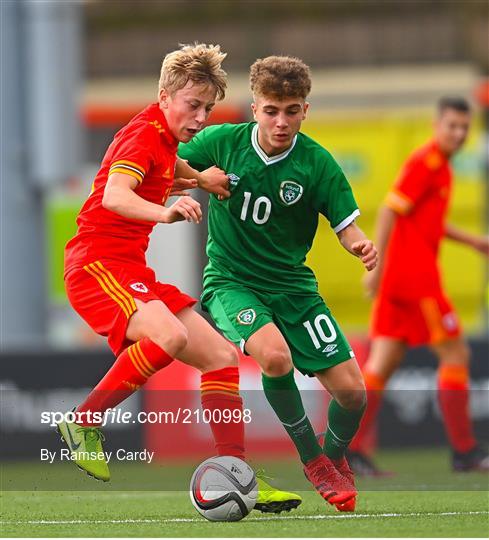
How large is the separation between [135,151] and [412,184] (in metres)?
3.50

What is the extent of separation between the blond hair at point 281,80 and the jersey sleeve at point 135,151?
49 centimetres

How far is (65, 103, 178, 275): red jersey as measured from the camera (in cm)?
700

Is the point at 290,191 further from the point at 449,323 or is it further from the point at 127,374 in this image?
the point at 449,323

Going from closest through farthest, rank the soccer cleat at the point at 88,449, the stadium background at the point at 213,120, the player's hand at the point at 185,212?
the player's hand at the point at 185,212
the soccer cleat at the point at 88,449
the stadium background at the point at 213,120

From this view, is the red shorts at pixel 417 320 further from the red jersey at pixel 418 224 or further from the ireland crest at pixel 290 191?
the ireland crest at pixel 290 191

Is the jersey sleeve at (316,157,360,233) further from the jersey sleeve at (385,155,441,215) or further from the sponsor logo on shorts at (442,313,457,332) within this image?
the sponsor logo on shorts at (442,313,457,332)

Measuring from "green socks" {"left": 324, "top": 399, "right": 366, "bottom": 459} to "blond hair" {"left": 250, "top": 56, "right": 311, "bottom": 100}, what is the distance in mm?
1417

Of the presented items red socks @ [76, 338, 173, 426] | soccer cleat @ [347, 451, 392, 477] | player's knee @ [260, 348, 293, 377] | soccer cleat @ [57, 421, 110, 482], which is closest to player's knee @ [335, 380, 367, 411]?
player's knee @ [260, 348, 293, 377]

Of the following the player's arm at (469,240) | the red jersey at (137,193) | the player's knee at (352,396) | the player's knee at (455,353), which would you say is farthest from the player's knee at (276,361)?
the player's arm at (469,240)

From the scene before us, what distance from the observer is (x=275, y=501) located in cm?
702

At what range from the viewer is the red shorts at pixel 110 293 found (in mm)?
6965

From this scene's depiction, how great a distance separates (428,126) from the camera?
1909 centimetres

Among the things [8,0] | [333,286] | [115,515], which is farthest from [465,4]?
[115,515]

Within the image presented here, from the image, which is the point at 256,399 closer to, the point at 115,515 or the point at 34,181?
the point at 34,181
